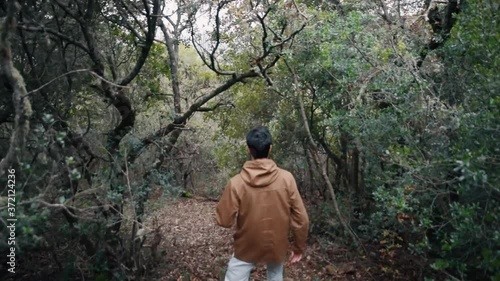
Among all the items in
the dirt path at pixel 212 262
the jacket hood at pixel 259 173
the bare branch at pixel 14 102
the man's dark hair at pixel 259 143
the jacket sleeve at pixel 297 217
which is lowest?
the dirt path at pixel 212 262

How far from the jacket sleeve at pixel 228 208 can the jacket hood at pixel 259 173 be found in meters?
0.14

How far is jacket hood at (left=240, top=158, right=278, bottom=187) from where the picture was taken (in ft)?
11.1

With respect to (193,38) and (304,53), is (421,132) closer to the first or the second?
(304,53)

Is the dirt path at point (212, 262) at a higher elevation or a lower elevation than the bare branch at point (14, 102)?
lower

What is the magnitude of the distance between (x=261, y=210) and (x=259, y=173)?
282 mm

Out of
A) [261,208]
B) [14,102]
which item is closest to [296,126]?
[261,208]

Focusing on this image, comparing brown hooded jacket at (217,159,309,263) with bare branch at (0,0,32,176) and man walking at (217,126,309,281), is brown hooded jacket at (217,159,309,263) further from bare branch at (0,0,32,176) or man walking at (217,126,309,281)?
bare branch at (0,0,32,176)

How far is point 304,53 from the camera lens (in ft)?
22.1

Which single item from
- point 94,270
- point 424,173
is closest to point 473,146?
point 424,173

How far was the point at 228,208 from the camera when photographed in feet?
11.1

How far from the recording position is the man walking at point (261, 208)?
3.39 m

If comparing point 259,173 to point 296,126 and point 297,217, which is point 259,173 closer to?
point 297,217

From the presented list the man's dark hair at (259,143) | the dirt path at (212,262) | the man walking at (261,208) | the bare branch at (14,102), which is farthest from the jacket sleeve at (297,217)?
the dirt path at (212,262)

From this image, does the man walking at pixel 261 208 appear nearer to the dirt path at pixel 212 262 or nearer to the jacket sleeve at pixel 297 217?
the jacket sleeve at pixel 297 217
